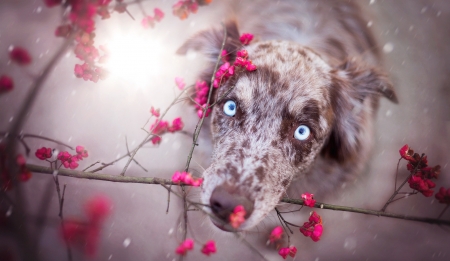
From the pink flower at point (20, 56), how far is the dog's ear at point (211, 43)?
2.05 ft

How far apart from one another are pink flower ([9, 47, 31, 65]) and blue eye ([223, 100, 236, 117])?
0.84 metres

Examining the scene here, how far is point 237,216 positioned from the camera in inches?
34.2

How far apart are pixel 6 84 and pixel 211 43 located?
86cm

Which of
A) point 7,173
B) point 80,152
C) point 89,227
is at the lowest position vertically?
point 89,227

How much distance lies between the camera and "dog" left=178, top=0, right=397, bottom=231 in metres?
1.02

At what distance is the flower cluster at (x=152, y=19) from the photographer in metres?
1.32

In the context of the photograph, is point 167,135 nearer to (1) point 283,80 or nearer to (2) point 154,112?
(2) point 154,112

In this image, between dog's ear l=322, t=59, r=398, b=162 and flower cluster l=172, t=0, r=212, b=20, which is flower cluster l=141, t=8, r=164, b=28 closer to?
flower cluster l=172, t=0, r=212, b=20

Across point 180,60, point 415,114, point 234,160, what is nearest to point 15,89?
point 180,60

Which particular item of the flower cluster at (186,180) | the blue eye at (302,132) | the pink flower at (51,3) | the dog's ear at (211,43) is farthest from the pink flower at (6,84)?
the blue eye at (302,132)

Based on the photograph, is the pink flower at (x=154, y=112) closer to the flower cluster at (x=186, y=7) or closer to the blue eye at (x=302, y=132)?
the flower cluster at (x=186, y=7)

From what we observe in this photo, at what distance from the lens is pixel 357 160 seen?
4.82 ft

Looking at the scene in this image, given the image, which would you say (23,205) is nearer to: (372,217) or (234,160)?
(234,160)

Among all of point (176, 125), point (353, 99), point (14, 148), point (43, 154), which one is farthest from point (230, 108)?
point (14, 148)
